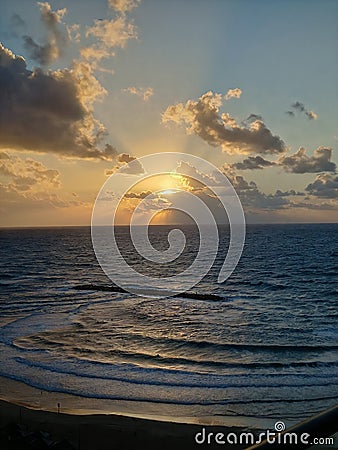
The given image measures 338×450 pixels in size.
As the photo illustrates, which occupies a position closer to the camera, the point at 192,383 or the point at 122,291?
the point at 192,383

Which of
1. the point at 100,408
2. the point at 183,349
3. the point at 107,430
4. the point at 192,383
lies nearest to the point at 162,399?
the point at 192,383

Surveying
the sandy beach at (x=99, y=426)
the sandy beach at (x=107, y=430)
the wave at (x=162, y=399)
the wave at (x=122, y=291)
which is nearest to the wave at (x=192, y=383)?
the wave at (x=162, y=399)

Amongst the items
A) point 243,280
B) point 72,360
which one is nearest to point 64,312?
point 72,360

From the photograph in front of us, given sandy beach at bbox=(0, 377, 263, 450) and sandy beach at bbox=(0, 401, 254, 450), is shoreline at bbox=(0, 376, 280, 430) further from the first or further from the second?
sandy beach at bbox=(0, 401, 254, 450)

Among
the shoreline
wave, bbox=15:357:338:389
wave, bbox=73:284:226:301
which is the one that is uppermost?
wave, bbox=15:357:338:389

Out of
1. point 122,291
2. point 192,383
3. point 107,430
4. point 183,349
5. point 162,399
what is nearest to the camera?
point 107,430

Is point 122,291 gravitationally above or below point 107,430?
below

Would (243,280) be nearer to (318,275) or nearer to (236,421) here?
(318,275)

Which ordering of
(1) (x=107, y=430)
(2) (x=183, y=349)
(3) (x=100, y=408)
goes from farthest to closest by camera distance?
(2) (x=183, y=349)
(3) (x=100, y=408)
(1) (x=107, y=430)

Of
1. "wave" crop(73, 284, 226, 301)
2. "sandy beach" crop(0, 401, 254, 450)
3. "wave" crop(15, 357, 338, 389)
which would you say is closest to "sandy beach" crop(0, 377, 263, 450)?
"sandy beach" crop(0, 401, 254, 450)

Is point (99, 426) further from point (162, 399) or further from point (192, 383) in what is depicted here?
point (192, 383)
